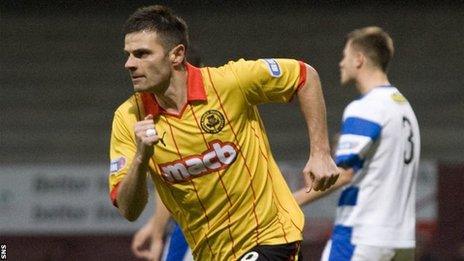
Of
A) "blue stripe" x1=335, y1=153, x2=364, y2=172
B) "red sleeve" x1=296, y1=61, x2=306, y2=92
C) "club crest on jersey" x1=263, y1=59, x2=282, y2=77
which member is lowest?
"blue stripe" x1=335, y1=153, x2=364, y2=172

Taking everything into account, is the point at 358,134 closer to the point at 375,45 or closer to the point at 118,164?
the point at 375,45

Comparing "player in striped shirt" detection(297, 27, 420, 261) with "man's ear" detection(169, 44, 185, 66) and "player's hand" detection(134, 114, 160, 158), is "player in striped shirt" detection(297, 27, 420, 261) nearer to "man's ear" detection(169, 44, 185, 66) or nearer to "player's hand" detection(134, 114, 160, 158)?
"man's ear" detection(169, 44, 185, 66)

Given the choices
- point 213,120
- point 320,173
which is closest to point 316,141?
point 320,173

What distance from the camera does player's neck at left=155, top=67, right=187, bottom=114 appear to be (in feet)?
16.8

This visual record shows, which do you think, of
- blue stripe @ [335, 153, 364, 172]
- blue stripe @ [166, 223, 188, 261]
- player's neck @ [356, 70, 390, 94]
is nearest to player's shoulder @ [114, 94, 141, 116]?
blue stripe @ [335, 153, 364, 172]

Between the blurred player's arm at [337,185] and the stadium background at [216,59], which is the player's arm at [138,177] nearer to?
the blurred player's arm at [337,185]

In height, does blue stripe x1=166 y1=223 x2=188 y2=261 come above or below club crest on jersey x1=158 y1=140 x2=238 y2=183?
below

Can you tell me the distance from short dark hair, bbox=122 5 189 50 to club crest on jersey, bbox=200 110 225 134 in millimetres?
303

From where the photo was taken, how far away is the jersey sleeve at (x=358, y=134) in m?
6.49

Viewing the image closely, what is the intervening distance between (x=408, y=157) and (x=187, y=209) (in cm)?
189

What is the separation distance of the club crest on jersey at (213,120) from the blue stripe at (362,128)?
5.07 ft

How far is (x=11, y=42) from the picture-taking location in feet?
44.6

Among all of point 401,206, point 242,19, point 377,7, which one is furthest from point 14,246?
point 401,206

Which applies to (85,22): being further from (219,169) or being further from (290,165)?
(219,169)
